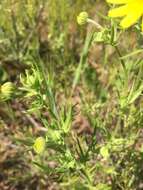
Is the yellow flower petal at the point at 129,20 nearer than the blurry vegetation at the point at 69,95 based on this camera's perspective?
Yes

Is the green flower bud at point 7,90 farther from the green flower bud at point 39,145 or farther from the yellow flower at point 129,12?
the yellow flower at point 129,12

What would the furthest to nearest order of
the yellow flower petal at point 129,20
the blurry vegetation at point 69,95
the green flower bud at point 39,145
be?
the blurry vegetation at point 69,95 < the green flower bud at point 39,145 < the yellow flower petal at point 129,20

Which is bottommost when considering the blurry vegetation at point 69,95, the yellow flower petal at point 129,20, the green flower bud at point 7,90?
the blurry vegetation at point 69,95

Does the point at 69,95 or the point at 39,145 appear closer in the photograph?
the point at 39,145

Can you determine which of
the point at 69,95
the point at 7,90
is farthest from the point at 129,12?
the point at 69,95

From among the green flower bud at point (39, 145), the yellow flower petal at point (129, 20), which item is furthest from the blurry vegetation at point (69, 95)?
the yellow flower petal at point (129, 20)

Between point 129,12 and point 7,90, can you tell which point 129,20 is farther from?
point 7,90
